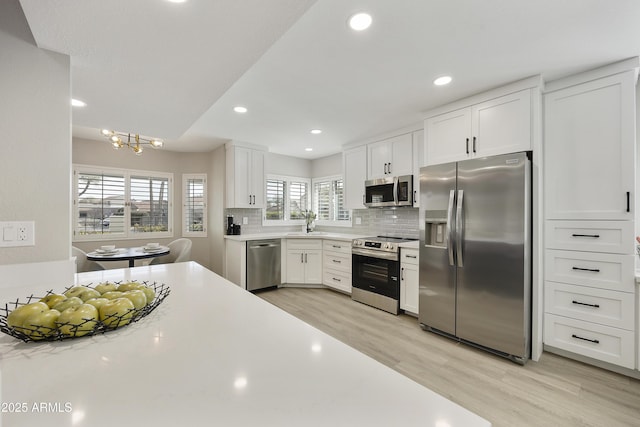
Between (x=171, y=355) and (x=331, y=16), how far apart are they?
181 centimetres

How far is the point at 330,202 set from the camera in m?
5.29

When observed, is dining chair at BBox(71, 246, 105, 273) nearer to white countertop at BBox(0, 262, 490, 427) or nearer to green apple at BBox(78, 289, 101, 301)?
green apple at BBox(78, 289, 101, 301)

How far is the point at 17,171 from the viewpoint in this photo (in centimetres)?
123

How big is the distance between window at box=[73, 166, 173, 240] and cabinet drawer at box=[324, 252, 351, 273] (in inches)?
116

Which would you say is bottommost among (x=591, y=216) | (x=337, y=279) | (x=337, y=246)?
(x=337, y=279)

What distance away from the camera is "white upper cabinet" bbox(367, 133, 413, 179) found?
11.6ft

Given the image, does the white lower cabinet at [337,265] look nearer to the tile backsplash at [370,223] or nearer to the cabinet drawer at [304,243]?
the cabinet drawer at [304,243]

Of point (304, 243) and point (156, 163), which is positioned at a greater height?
point (156, 163)

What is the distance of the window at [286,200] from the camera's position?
17.0ft

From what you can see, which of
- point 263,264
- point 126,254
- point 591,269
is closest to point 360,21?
point 591,269

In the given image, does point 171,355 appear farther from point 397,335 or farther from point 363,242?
point 363,242

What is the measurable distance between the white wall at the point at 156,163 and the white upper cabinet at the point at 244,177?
0.88m

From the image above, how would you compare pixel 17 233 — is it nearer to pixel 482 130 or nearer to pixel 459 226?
pixel 459 226

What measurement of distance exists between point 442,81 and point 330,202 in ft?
10.5
